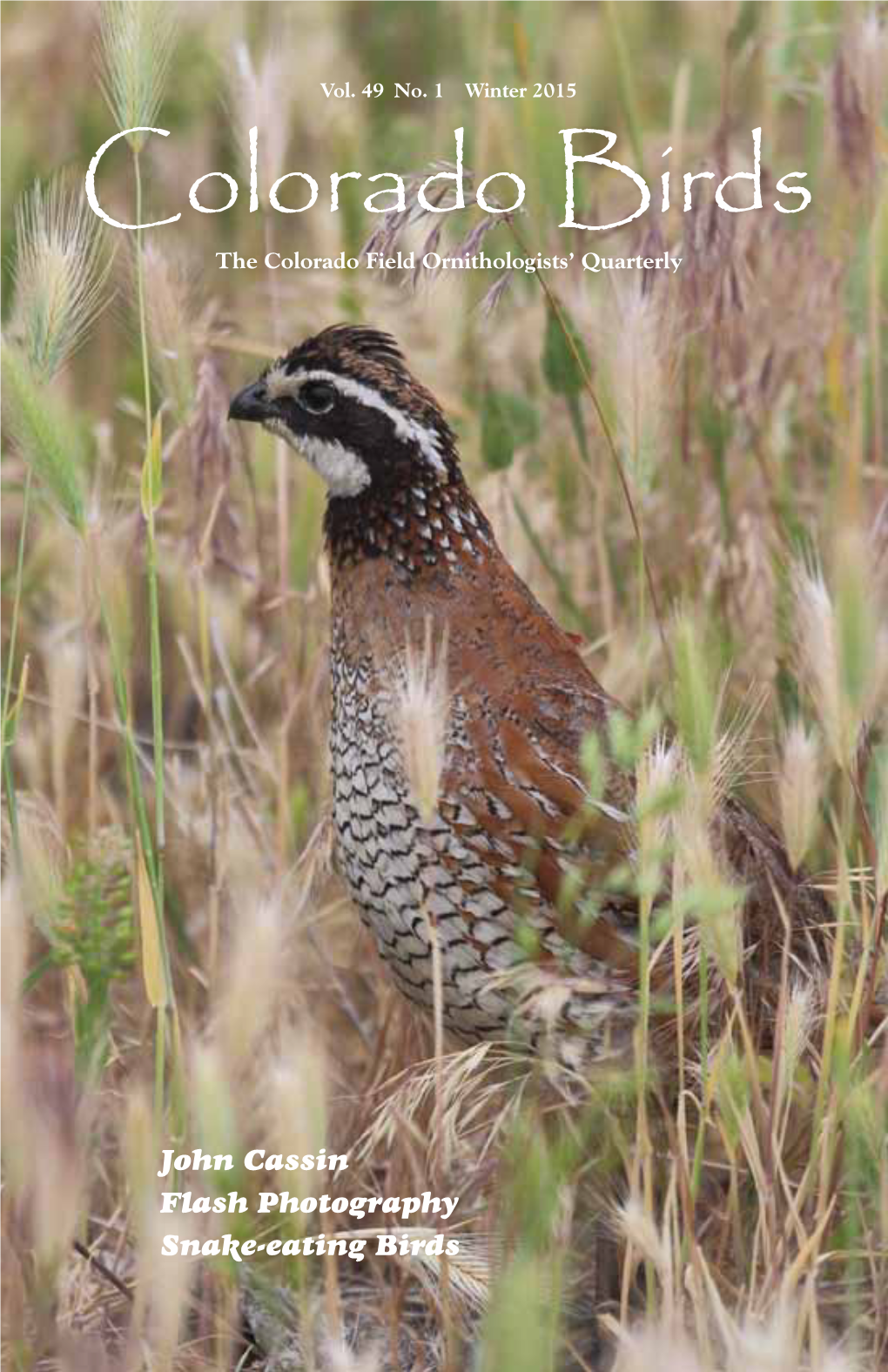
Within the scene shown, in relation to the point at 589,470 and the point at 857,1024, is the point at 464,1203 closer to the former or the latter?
the point at 857,1024

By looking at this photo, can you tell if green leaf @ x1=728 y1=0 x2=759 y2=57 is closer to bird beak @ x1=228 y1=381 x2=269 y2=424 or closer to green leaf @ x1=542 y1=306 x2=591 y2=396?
green leaf @ x1=542 y1=306 x2=591 y2=396

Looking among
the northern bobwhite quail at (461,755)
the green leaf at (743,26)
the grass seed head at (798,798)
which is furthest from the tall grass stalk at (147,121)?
the green leaf at (743,26)

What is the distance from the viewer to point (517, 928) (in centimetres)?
297

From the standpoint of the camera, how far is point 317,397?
326 centimetres

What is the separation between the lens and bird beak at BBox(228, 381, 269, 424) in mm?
3312

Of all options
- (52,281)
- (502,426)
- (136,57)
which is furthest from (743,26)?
(52,281)

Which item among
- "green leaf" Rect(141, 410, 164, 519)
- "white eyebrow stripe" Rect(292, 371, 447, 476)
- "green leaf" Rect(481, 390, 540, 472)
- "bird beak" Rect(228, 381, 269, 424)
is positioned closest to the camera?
"green leaf" Rect(141, 410, 164, 519)

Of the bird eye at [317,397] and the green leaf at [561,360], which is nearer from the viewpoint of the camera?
the bird eye at [317,397]

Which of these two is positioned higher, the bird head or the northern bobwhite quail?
the bird head

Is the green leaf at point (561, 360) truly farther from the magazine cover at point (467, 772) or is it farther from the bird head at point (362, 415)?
the bird head at point (362, 415)

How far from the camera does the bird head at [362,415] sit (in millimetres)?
3184

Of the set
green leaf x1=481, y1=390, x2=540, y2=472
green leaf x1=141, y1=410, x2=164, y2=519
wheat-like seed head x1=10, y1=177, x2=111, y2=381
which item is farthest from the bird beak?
green leaf x1=481, y1=390, x2=540, y2=472

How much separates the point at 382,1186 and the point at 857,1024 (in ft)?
3.36

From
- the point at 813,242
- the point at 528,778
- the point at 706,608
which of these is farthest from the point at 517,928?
→ the point at 813,242
